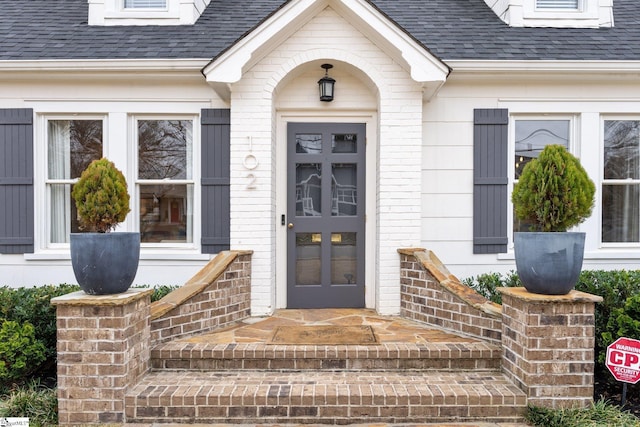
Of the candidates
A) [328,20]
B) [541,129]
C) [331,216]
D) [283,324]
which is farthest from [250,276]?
[541,129]

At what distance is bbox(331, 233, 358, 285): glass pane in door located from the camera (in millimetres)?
5035

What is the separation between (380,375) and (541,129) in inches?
154

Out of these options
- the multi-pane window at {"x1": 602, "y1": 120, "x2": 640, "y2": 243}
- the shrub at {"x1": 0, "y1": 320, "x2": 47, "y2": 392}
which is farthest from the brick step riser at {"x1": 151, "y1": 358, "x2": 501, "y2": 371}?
the multi-pane window at {"x1": 602, "y1": 120, "x2": 640, "y2": 243}

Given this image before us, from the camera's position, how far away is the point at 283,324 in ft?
14.0

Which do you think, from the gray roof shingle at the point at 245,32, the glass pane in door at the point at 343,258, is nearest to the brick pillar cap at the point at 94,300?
the glass pane in door at the point at 343,258

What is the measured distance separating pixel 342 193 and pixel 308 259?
36.8 inches

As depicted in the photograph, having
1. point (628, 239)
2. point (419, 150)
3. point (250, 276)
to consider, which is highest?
point (419, 150)

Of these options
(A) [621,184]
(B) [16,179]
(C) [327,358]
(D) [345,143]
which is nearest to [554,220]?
(C) [327,358]

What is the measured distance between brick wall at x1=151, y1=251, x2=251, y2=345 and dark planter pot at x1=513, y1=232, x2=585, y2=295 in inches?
111

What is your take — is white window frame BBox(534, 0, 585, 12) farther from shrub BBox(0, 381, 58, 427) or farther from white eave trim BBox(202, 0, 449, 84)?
shrub BBox(0, 381, 58, 427)

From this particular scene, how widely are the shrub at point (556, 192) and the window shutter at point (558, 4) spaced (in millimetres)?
3928

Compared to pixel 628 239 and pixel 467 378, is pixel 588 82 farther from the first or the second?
pixel 467 378

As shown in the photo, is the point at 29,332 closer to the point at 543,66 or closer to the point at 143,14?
the point at 143,14

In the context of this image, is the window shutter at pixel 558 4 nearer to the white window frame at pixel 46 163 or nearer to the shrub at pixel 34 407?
the white window frame at pixel 46 163
